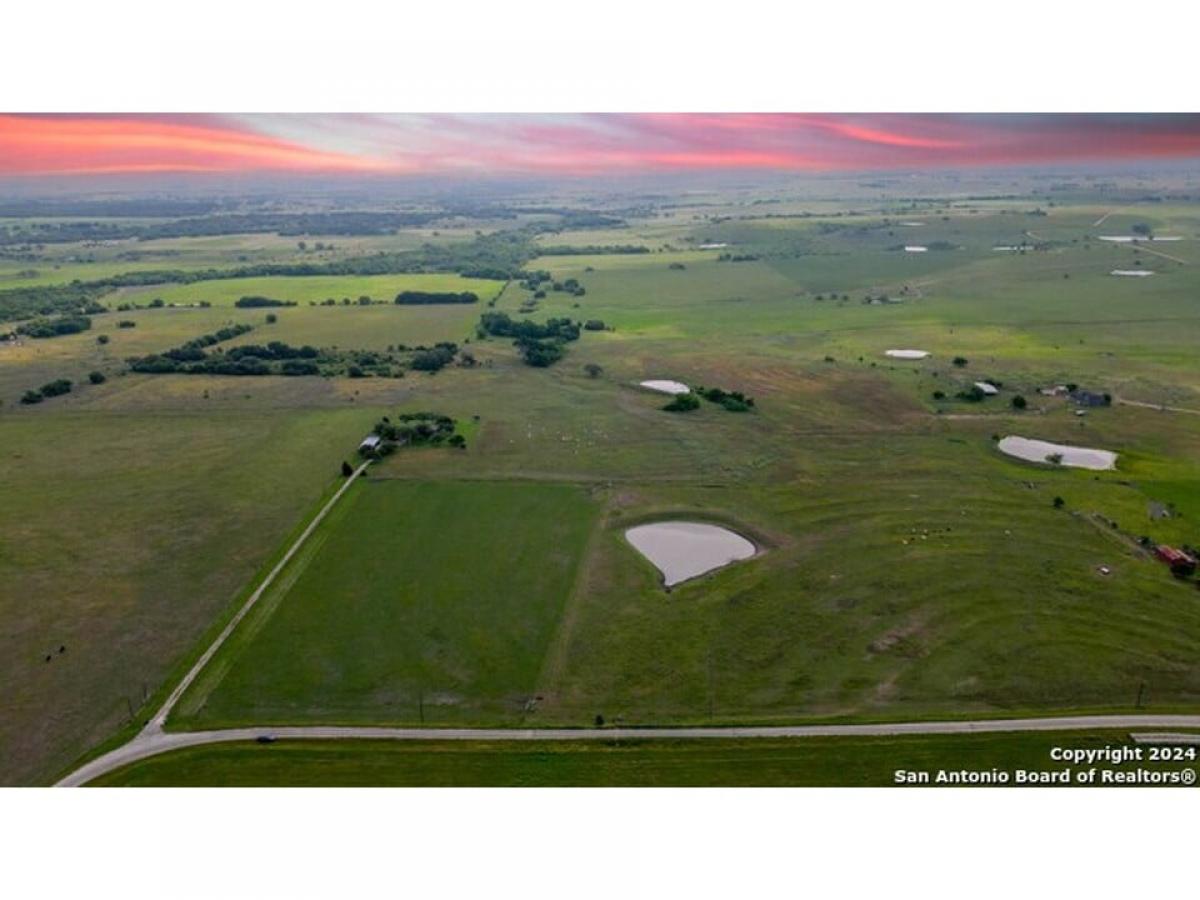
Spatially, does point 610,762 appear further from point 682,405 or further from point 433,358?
point 433,358

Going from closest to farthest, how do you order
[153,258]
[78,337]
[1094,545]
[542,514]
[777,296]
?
1. [1094,545]
2. [542,514]
3. [78,337]
4. [777,296]
5. [153,258]

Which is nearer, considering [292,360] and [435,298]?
[292,360]

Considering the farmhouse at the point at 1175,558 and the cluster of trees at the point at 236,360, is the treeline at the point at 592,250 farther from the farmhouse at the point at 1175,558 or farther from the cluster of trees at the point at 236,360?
the farmhouse at the point at 1175,558

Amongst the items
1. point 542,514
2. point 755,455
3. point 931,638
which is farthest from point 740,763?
point 755,455

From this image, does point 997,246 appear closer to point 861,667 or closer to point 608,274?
point 608,274

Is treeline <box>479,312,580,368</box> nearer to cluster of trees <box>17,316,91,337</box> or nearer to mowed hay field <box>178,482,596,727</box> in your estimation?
mowed hay field <box>178,482,596,727</box>

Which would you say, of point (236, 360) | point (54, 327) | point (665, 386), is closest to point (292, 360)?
point (236, 360)
